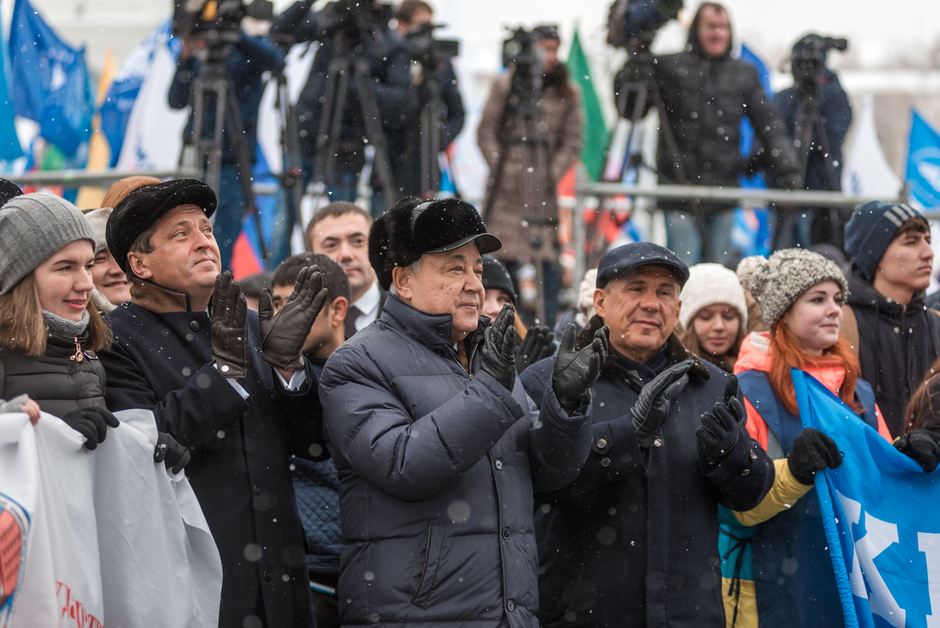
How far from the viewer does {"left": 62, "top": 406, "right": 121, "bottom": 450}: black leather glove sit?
254 cm

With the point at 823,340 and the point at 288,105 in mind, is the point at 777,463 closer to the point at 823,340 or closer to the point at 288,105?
the point at 823,340

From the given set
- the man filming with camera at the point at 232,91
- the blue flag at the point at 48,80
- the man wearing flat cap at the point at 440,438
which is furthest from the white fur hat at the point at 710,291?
the blue flag at the point at 48,80

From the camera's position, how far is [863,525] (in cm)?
343

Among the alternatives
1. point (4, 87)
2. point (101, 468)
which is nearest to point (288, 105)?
point (4, 87)

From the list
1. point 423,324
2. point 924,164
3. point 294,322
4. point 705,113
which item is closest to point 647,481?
point 423,324

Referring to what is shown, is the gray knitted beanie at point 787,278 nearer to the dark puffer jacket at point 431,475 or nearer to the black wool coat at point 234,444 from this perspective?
the dark puffer jacket at point 431,475

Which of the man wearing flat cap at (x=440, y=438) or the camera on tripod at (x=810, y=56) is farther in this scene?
the camera on tripod at (x=810, y=56)

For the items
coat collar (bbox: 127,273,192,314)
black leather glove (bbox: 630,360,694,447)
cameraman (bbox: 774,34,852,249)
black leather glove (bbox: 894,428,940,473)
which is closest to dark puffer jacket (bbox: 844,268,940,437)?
black leather glove (bbox: 894,428,940,473)

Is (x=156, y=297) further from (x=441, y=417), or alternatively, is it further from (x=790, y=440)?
(x=790, y=440)

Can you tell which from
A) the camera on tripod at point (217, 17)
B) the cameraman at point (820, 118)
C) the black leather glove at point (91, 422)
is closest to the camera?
the black leather glove at point (91, 422)

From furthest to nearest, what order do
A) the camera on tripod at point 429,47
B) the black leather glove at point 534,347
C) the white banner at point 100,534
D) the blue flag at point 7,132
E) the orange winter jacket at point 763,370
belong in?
the blue flag at point 7,132 → the camera on tripod at point 429,47 → the black leather glove at point 534,347 → the orange winter jacket at point 763,370 → the white banner at point 100,534

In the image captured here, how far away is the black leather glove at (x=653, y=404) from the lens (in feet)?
10.2

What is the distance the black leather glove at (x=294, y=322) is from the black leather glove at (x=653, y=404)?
1.02 meters

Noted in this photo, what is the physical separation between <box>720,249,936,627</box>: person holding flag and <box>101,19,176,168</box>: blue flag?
255 inches
